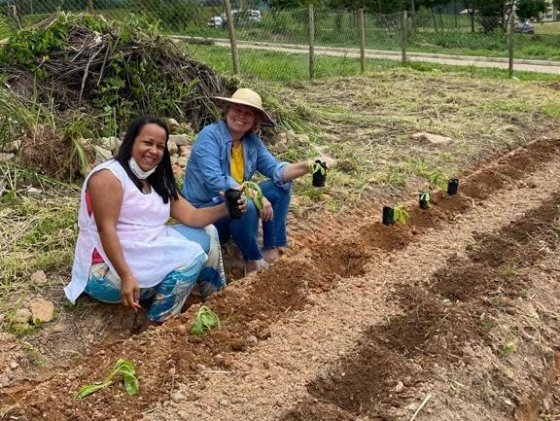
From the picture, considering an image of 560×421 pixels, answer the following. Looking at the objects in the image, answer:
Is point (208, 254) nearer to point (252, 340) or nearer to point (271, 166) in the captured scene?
point (252, 340)

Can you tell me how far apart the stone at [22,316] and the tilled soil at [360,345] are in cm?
38

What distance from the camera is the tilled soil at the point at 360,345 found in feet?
8.75

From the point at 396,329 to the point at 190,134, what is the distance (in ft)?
10.5

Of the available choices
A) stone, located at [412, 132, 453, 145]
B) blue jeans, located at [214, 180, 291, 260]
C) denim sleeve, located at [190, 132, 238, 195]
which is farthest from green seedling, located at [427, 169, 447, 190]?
denim sleeve, located at [190, 132, 238, 195]

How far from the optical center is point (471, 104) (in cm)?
905

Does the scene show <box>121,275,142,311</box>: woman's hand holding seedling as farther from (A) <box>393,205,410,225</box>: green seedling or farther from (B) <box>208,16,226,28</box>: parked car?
(B) <box>208,16,226,28</box>: parked car

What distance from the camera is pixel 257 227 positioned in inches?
150

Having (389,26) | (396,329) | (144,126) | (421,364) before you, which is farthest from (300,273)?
(389,26)

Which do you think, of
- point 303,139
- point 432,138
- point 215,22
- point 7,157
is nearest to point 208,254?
point 7,157

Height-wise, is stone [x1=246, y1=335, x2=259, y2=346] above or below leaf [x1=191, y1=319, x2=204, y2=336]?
below

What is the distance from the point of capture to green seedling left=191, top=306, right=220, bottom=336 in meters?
3.10

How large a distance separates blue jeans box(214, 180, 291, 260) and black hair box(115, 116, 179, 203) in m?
0.47

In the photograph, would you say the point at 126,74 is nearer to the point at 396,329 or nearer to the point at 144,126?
the point at 144,126

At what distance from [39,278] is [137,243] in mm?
732
